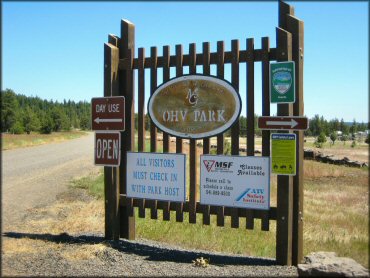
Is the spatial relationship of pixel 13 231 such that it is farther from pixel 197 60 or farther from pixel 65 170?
pixel 65 170

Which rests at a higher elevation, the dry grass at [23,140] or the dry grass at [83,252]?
the dry grass at [23,140]

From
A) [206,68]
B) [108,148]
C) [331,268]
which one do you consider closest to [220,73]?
[206,68]

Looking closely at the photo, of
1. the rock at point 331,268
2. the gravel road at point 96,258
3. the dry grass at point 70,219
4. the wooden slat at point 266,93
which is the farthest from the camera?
the dry grass at point 70,219

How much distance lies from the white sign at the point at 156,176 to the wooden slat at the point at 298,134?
1536 mm

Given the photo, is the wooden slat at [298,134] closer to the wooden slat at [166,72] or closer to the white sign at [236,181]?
the white sign at [236,181]

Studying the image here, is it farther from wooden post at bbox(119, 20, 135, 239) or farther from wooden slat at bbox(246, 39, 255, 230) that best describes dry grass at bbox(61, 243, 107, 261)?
wooden slat at bbox(246, 39, 255, 230)

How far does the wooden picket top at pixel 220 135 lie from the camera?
5070mm

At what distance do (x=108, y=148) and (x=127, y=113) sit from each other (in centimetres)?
60

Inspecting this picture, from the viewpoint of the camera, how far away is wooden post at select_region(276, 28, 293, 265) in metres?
5.02

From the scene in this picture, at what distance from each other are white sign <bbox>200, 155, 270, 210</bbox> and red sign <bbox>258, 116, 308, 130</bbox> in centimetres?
43

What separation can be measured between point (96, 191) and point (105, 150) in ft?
16.9

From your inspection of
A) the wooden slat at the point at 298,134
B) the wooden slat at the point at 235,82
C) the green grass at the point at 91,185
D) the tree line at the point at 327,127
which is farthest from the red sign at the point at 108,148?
the tree line at the point at 327,127

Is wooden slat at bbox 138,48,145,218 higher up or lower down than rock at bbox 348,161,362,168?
higher up

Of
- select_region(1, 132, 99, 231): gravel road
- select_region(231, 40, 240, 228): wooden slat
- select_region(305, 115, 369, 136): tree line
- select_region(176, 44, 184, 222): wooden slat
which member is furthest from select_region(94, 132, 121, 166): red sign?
select_region(305, 115, 369, 136): tree line
